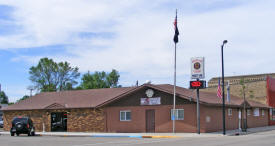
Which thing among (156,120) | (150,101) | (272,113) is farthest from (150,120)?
(272,113)

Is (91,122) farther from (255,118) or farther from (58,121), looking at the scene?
(255,118)

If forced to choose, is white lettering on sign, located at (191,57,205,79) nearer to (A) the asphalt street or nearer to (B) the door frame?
(B) the door frame

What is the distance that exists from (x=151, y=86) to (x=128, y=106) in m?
3.07

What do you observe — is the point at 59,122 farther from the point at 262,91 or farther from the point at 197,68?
the point at 262,91

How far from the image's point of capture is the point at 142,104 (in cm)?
3609

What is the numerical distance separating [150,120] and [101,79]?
50.8 m

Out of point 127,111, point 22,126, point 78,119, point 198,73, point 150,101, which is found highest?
point 198,73

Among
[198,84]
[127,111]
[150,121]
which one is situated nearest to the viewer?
[198,84]

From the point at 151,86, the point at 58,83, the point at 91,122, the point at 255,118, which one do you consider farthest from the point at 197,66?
the point at 58,83

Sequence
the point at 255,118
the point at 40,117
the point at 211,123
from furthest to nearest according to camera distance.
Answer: the point at 255,118 < the point at 40,117 < the point at 211,123

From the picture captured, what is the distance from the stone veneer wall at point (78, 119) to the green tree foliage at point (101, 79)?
1621 inches

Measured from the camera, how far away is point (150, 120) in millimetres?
35625

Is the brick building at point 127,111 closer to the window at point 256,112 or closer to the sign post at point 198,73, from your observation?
the window at point 256,112

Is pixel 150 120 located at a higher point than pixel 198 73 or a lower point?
lower
